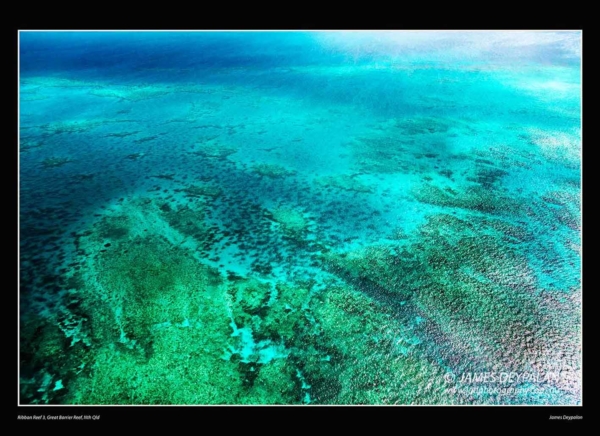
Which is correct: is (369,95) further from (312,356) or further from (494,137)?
(312,356)

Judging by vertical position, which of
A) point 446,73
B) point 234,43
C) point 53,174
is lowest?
point 53,174

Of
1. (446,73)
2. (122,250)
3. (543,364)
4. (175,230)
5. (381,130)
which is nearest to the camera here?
(543,364)

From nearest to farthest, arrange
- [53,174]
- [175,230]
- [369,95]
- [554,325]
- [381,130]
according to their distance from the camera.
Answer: [554,325], [175,230], [53,174], [381,130], [369,95]

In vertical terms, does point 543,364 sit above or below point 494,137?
below

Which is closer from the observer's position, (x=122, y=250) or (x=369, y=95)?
(x=122, y=250)

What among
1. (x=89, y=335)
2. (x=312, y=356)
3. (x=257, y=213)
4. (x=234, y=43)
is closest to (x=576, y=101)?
(x=257, y=213)

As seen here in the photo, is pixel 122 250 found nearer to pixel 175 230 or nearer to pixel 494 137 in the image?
pixel 175 230
